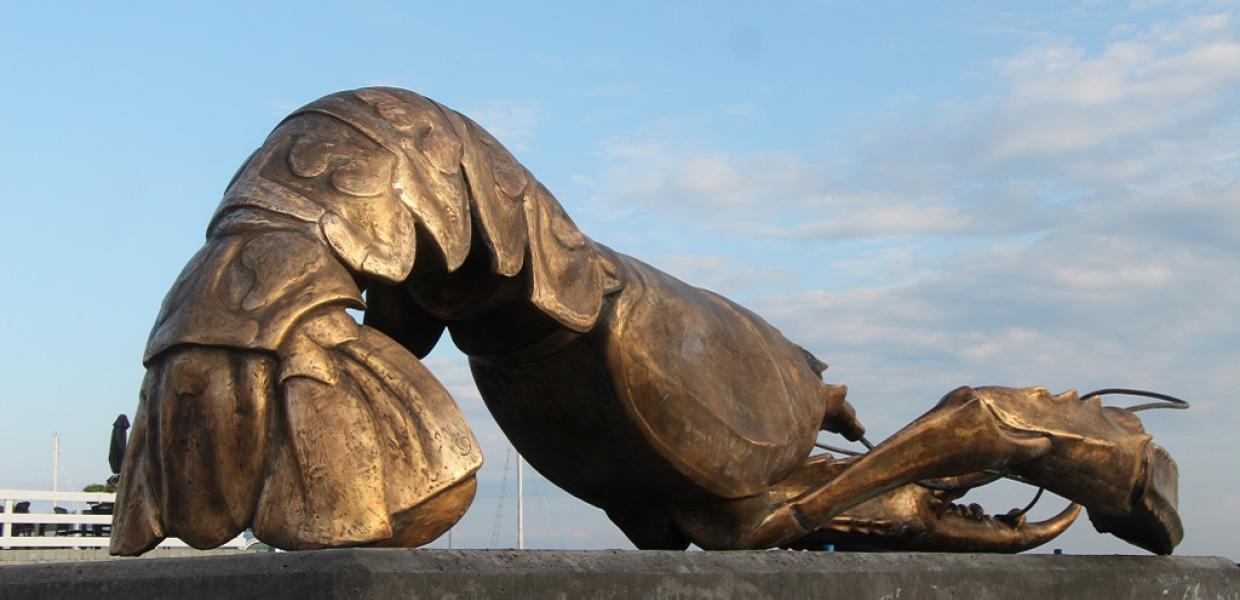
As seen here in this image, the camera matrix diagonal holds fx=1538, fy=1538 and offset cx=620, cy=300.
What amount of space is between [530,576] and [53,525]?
31.5 feet

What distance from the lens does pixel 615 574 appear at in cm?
331

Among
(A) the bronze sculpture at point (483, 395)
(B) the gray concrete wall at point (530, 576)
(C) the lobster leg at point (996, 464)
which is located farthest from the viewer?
(C) the lobster leg at point (996, 464)

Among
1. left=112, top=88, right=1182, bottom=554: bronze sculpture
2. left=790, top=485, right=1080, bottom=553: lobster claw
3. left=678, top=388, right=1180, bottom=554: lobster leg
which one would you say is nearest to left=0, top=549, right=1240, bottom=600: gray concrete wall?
left=112, top=88, right=1182, bottom=554: bronze sculpture

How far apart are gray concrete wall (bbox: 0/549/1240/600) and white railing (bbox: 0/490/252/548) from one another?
8079mm

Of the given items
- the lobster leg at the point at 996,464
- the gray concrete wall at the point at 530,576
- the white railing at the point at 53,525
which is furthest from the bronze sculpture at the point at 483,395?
the white railing at the point at 53,525

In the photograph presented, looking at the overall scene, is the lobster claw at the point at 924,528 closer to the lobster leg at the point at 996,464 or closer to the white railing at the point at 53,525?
the lobster leg at the point at 996,464

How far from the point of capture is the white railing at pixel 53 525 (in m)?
11.1

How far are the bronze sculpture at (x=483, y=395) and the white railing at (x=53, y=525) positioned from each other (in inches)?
294

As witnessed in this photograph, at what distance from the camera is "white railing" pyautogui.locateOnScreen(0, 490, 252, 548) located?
11.1m

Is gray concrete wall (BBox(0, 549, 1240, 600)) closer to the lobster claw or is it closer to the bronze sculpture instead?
the bronze sculpture

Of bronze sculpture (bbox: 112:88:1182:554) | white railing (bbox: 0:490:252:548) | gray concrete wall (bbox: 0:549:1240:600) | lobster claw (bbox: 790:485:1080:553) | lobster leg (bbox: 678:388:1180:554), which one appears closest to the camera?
gray concrete wall (bbox: 0:549:1240:600)

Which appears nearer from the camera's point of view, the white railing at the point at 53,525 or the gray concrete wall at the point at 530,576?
the gray concrete wall at the point at 530,576

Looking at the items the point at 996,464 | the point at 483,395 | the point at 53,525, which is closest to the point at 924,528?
the point at 996,464

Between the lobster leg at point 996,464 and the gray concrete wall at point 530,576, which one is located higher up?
the lobster leg at point 996,464
